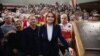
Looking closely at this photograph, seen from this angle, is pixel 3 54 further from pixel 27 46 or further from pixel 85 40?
pixel 85 40

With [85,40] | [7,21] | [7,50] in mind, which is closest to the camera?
[85,40]

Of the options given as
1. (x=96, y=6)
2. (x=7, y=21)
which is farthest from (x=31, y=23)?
(x=96, y=6)

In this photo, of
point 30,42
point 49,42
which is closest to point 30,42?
point 30,42

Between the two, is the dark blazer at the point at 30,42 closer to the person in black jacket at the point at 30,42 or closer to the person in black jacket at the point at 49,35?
the person in black jacket at the point at 30,42

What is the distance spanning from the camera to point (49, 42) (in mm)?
8852

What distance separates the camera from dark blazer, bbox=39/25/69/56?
8.82 m

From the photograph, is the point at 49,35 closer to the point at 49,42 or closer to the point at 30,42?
the point at 49,42

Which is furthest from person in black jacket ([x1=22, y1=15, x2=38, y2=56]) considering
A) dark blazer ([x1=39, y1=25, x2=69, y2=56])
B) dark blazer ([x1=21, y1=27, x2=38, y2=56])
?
dark blazer ([x1=39, y1=25, x2=69, y2=56])

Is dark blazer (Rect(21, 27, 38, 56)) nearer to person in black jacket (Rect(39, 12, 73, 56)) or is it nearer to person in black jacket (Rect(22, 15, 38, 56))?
person in black jacket (Rect(22, 15, 38, 56))

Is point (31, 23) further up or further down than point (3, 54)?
further up

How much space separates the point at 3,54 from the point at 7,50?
14cm

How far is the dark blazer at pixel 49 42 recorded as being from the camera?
882cm

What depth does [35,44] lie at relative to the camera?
349 inches

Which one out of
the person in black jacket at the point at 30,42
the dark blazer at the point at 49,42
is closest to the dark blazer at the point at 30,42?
the person in black jacket at the point at 30,42
